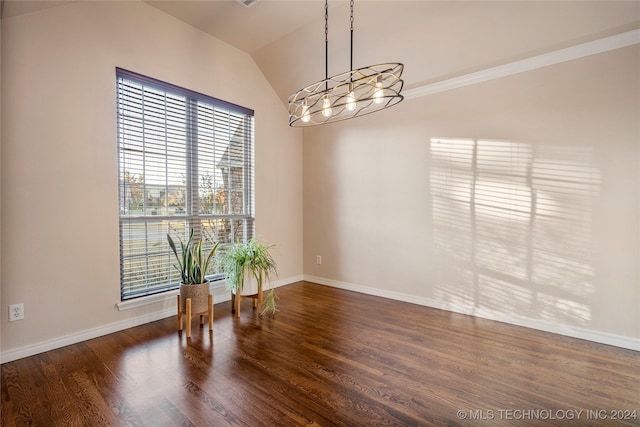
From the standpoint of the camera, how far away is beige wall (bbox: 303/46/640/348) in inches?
103

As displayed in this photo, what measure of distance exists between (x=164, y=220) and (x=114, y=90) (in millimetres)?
1329

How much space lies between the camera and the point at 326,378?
208cm

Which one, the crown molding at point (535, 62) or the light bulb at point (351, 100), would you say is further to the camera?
the crown molding at point (535, 62)

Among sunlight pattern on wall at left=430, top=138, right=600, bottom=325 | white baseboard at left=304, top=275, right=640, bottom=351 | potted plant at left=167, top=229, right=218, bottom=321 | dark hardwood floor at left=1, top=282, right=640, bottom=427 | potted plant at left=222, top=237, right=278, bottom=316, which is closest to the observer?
dark hardwood floor at left=1, top=282, right=640, bottom=427

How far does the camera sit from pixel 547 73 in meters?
2.87

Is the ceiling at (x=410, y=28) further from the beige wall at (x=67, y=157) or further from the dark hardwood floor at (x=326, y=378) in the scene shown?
the dark hardwood floor at (x=326, y=378)

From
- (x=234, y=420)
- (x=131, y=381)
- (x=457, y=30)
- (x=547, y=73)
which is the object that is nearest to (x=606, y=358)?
(x=547, y=73)

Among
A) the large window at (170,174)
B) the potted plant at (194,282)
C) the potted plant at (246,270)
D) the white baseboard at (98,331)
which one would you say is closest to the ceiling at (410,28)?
the large window at (170,174)

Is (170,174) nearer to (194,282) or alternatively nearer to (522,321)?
(194,282)

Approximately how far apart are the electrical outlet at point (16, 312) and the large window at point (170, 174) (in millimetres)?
715

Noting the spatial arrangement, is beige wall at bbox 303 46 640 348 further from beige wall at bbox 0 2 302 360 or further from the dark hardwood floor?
beige wall at bbox 0 2 302 360

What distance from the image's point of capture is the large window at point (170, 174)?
298 cm

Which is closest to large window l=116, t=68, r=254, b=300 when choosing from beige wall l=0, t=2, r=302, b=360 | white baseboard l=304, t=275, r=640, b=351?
beige wall l=0, t=2, r=302, b=360

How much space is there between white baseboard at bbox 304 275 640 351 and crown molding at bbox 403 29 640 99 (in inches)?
97.9
